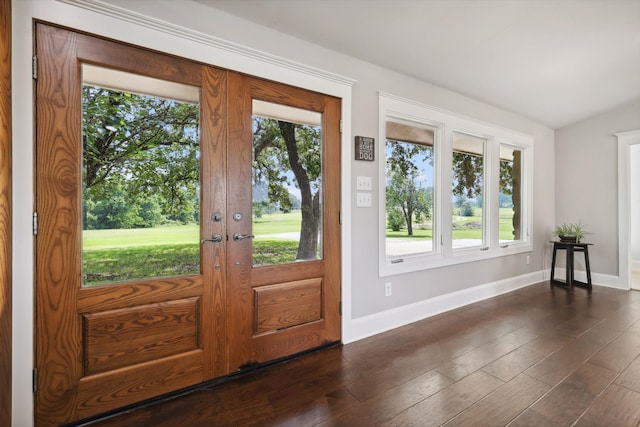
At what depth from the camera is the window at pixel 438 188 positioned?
2.99m

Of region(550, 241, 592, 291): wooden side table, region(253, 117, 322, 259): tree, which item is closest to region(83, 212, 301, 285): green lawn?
region(253, 117, 322, 259): tree

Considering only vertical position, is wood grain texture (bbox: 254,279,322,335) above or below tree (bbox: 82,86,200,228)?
below

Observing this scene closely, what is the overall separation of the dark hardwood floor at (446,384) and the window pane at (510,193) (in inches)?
61.8

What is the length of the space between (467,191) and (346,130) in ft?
6.61

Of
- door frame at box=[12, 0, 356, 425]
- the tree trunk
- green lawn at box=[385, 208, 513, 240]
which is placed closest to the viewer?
door frame at box=[12, 0, 356, 425]

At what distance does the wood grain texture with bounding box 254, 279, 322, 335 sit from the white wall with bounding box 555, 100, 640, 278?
4.57 metres

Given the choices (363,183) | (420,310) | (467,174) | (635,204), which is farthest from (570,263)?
(363,183)

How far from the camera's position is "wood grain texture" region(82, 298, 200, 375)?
1646 mm

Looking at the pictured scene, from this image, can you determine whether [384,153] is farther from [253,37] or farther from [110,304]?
[110,304]

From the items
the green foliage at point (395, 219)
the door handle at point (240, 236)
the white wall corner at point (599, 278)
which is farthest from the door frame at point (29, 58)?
the white wall corner at point (599, 278)

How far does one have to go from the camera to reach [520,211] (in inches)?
176

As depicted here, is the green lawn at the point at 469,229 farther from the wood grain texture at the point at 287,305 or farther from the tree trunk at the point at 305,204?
the wood grain texture at the point at 287,305

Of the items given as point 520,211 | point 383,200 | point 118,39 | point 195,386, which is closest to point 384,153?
point 383,200

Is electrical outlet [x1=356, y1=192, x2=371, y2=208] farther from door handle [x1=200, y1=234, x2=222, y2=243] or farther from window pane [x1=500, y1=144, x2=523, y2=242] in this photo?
window pane [x1=500, y1=144, x2=523, y2=242]
